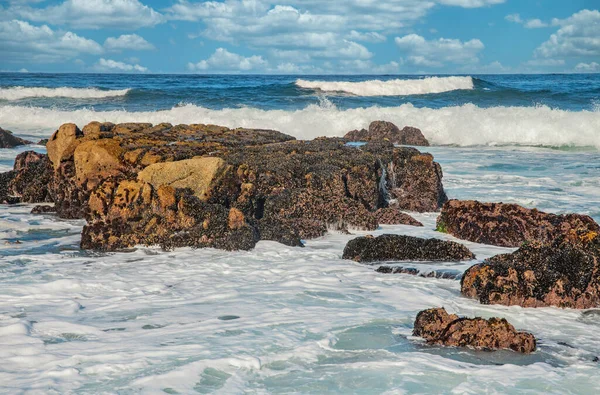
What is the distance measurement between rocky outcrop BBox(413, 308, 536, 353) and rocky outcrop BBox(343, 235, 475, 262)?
247 cm

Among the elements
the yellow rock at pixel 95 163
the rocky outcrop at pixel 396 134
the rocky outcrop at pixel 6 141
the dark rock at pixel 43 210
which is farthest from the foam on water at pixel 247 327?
the rocky outcrop at pixel 396 134

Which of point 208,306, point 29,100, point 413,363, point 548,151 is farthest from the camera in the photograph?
point 29,100

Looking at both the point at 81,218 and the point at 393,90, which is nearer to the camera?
the point at 81,218

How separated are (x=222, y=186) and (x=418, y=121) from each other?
1841cm

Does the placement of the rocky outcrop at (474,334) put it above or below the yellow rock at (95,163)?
below

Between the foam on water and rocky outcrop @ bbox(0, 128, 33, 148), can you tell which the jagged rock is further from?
rocky outcrop @ bbox(0, 128, 33, 148)

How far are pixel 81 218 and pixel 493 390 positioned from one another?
7270mm

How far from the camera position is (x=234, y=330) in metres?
5.38

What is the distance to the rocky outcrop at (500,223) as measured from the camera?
27.7 ft

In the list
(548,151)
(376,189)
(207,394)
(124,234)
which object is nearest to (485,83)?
(548,151)

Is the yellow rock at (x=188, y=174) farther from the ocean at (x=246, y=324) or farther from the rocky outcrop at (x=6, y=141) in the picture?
the rocky outcrop at (x=6, y=141)

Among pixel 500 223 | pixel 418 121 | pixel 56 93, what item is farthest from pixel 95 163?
pixel 56 93

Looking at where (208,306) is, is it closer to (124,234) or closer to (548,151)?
(124,234)

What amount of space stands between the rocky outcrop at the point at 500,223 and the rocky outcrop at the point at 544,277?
1.82 meters
